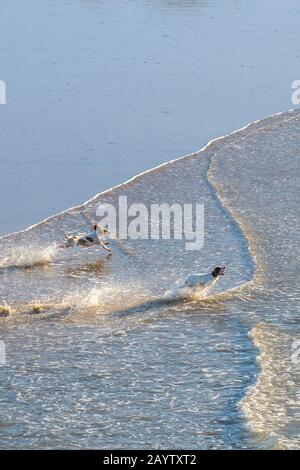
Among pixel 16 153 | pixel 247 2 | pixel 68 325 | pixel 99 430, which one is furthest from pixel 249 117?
pixel 247 2

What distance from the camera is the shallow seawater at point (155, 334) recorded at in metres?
8.56

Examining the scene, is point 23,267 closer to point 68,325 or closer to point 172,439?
point 68,325

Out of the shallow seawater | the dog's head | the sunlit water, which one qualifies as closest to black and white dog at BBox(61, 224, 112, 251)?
the shallow seawater

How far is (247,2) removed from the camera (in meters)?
31.3

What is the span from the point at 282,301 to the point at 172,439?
10.3 feet

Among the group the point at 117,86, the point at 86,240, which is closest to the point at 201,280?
the point at 86,240

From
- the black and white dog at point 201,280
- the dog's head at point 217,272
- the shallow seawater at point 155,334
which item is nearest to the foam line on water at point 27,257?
the shallow seawater at point 155,334

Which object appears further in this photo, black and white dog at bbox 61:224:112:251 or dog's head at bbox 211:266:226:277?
black and white dog at bbox 61:224:112:251

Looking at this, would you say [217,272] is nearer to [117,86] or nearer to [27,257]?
[27,257]

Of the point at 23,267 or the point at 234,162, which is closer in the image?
the point at 23,267

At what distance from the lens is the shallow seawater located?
8.56m

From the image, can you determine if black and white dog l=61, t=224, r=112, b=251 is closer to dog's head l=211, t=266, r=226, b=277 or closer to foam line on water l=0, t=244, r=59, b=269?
foam line on water l=0, t=244, r=59, b=269
